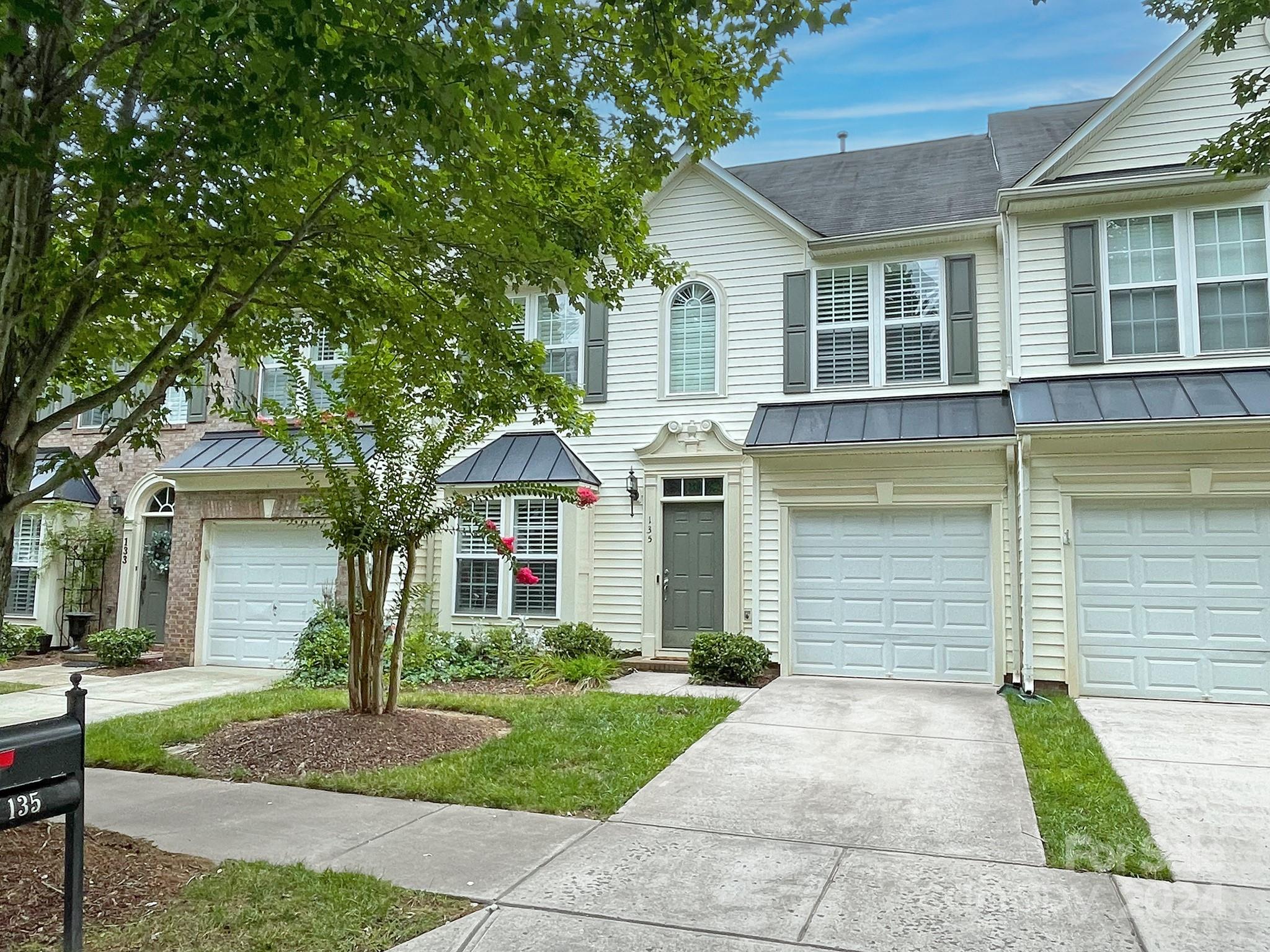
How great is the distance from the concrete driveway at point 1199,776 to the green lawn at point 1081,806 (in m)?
0.12

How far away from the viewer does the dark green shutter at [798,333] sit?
11820 millimetres

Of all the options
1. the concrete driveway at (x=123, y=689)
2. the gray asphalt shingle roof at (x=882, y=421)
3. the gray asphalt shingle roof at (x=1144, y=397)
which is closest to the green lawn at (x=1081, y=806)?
the gray asphalt shingle roof at (x=1144, y=397)

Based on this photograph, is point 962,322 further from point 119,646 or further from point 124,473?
point 124,473

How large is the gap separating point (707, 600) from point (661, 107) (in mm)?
7443

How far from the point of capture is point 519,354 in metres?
6.53

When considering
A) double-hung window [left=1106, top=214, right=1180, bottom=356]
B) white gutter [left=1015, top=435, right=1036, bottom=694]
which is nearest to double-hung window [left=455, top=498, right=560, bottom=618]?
white gutter [left=1015, top=435, right=1036, bottom=694]

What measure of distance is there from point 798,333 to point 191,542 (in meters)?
9.49

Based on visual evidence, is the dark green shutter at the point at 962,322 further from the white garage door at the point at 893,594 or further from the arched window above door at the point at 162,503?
the arched window above door at the point at 162,503

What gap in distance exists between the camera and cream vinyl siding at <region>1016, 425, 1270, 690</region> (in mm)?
9562

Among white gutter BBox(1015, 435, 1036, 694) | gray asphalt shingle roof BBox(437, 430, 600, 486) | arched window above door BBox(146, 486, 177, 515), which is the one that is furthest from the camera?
arched window above door BBox(146, 486, 177, 515)

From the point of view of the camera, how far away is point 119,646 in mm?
12750

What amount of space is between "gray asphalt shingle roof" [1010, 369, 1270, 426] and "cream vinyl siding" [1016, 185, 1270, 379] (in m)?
0.16

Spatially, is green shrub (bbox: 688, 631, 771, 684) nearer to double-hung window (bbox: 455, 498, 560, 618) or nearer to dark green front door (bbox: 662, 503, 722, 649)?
dark green front door (bbox: 662, 503, 722, 649)

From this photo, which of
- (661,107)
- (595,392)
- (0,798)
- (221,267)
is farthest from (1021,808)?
(595,392)
